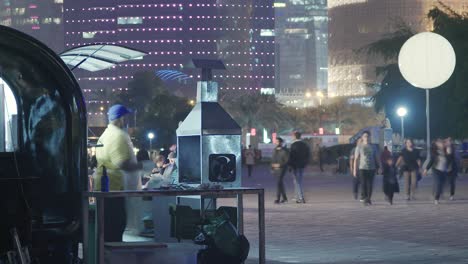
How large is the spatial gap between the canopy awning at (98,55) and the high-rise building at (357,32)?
130 meters

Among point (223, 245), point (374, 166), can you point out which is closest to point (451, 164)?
point (374, 166)

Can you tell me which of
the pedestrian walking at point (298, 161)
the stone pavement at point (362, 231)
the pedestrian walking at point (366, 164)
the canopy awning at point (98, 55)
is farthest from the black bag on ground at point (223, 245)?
the pedestrian walking at point (298, 161)

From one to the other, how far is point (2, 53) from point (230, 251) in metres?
2.50

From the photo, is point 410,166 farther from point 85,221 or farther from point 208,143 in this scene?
point 85,221

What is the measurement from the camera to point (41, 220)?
27.0ft

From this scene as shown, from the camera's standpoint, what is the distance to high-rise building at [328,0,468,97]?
144625mm

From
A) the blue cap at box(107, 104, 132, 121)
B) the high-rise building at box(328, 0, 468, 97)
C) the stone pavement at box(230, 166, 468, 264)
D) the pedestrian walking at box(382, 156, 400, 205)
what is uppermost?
the high-rise building at box(328, 0, 468, 97)

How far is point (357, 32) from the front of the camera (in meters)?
150

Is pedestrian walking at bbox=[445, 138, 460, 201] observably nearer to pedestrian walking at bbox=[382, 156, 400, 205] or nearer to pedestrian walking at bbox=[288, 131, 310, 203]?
pedestrian walking at bbox=[382, 156, 400, 205]

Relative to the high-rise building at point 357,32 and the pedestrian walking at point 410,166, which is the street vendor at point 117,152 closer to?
the pedestrian walking at point 410,166

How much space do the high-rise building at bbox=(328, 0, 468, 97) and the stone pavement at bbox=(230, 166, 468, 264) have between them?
121 meters

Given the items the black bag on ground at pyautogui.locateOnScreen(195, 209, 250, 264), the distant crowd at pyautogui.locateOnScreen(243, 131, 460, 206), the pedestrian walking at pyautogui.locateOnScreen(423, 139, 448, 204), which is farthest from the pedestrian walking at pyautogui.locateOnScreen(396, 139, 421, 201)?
the black bag on ground at pyautogui.locateOnScreen(195, 209, 250, 264)

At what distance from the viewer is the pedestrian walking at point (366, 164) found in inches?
936

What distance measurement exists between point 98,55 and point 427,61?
33.6 ft
